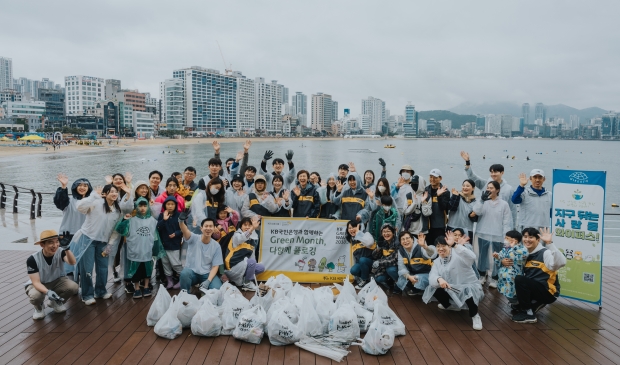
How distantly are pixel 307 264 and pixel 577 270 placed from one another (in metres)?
4.13

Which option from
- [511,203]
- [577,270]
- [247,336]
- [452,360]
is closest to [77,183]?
[247,336]

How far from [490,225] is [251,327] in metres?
4.11

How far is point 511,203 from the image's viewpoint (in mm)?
6699

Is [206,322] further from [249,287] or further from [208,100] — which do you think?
[208,100]

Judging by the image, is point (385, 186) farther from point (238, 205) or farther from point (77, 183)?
point (77, 183)

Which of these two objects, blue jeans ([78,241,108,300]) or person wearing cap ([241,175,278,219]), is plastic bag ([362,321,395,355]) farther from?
blue jeans ([78,241,108,300])

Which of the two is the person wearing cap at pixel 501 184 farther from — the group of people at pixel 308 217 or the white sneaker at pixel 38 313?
the white sneaker at pixel 38 313

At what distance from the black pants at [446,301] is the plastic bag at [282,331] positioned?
209cm

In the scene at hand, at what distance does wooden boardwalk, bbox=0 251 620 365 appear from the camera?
13.8ft

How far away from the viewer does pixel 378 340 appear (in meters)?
4.27

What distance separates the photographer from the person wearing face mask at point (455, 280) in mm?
5098

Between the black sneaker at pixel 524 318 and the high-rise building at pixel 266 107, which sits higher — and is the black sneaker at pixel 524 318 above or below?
below

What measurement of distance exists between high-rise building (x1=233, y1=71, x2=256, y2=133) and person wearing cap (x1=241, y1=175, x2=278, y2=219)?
548 feet

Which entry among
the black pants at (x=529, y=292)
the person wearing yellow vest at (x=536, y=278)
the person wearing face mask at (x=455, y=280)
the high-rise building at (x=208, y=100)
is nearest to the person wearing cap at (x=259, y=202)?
the person wearing face mask at (x=455, y=280)
